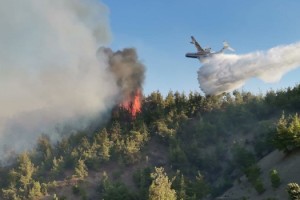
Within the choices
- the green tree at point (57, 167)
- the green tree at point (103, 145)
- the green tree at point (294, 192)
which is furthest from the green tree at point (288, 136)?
the green tree at point (57, 167)

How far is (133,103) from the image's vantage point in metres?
104

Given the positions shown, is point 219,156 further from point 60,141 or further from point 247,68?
point 60,141

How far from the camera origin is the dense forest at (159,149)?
72438 millimetres

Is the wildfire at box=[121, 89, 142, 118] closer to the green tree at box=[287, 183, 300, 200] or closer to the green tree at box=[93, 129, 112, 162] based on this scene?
the green tree at box=[93, 129, 112, 162]

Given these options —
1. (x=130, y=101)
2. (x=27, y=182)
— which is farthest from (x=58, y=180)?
(x=130, y=101)

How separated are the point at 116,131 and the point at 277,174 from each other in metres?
45.4

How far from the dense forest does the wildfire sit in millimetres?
1124

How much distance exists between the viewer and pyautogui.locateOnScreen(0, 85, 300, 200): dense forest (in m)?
72.4

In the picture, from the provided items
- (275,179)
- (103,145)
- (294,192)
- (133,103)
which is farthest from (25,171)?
(294,192)

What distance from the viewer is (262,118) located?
90688mm

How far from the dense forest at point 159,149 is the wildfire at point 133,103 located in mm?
1124

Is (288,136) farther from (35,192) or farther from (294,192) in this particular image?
(35,192)

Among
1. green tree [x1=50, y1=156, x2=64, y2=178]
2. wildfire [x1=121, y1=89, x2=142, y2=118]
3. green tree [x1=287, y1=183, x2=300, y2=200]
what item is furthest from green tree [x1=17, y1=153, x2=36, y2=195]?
green tree [x1=287, y1=183, x2=300, y2=200]

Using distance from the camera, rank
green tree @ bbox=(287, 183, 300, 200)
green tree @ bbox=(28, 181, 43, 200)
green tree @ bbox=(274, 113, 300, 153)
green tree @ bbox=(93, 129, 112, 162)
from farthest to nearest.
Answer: green tree @ bbox=(93, 129, 112, 162)
green tree @ bbox=(28, 181, 43, 200)
green tree @ bbox=(274, 113, 300, 153)
green tree @ bbox=(287, 183, 300, 200)
